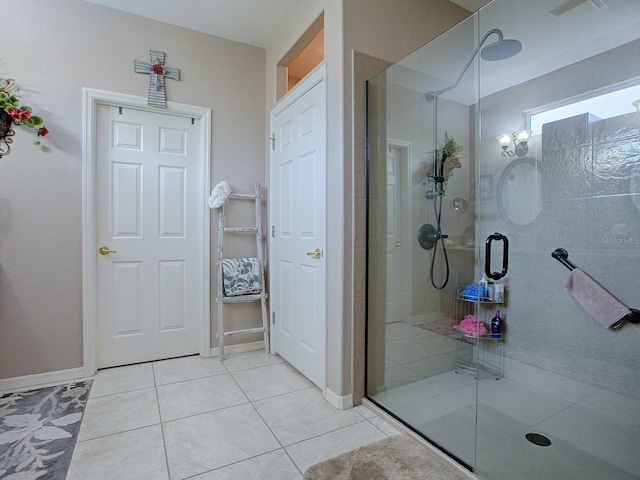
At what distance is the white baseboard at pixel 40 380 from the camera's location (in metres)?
2.44

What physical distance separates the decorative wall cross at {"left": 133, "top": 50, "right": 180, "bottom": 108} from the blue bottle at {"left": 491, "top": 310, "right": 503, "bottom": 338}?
3.11 m

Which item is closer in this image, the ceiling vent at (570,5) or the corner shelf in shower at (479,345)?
the ceiling vent at (570,5)

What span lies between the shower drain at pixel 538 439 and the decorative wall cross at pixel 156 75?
3.42 metres

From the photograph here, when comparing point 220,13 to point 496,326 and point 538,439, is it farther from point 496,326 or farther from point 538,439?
point 538,439

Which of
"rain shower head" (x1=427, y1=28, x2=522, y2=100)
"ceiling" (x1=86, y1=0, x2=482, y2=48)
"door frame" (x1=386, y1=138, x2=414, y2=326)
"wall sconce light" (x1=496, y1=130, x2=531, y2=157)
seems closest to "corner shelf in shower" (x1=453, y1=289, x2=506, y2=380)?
"door frame" (x1=386, y1=138, x2=414, y2=326)

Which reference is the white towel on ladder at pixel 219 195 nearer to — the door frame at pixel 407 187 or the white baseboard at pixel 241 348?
the white baseboard at pixel 241 348

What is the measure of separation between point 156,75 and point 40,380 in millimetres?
2532

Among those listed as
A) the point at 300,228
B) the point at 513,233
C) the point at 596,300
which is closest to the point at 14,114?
the point at 300,228

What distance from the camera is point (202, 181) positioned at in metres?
3.10

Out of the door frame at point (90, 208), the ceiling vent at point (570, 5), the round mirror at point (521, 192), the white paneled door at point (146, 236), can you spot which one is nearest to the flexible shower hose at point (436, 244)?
the round mirror at point (521, 192)

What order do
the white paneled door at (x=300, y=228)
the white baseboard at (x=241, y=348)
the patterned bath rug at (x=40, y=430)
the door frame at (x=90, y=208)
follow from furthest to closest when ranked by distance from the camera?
the white baseboard at (x=241, y=348) < the door frame at (x=90, y=208) < the white paneled door at (x=300, y=228) < the patterned bath rug at (x=40, y=430)

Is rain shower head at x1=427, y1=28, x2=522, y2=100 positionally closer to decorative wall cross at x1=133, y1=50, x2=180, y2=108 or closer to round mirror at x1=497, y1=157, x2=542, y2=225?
round mirror at x1=497, y1=157, x2=542, y2=225

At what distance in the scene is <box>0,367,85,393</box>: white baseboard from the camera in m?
2.44

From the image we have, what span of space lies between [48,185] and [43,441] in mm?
1716
